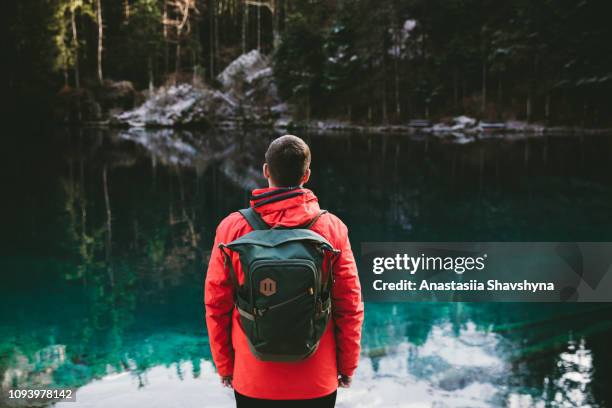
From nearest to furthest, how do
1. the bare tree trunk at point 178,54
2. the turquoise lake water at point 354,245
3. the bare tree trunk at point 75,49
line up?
1. the turquoise lake water at point 354,245
2. the bare tree trunk at point 75,49
3. the bare tree trunk at point 178,54

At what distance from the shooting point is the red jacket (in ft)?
7.68

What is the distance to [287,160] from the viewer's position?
2336 mm

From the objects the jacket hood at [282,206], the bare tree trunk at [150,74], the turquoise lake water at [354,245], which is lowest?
the turquoise lake water at [354,245]

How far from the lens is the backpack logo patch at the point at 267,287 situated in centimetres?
220

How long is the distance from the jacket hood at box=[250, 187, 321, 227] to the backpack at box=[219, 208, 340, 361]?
28 mm

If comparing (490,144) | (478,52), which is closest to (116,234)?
(490,144)

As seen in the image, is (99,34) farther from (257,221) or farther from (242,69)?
(257,221)

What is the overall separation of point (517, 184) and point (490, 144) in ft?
41.2

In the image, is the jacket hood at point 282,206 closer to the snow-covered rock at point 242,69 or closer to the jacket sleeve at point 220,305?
the jacket sleeve at point 220,305

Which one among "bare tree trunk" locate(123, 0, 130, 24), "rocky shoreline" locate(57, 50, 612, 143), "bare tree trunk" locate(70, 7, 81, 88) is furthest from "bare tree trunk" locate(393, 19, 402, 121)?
"bare tree trunk" locate(70, 7, 81, 88)

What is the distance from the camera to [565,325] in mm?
6184

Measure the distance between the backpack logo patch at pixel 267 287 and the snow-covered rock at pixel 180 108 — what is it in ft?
150

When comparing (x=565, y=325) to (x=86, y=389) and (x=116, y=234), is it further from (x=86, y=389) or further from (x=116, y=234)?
(x=116, y=234)

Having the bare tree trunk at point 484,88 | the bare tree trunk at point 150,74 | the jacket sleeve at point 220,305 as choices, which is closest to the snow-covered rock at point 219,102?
the bare tree trunk at point 150,74
